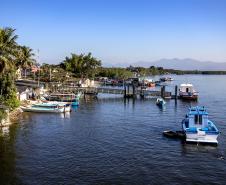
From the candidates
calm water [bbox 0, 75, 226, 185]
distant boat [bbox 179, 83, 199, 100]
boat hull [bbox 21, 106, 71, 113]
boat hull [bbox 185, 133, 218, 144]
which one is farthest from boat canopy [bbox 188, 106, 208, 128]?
distant boat [bbox 179, 83, 199, 100]

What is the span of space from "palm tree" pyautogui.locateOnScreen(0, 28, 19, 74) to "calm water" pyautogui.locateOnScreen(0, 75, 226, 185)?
31.0ft

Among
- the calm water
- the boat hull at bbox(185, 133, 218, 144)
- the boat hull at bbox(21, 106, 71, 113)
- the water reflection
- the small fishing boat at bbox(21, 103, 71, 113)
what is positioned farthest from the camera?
the small fishing boat at bbox(21, 103, 71, 113)

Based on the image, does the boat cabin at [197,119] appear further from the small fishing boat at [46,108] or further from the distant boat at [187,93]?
the distant boat at [187,93]

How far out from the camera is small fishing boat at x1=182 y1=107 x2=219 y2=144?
48.7 m

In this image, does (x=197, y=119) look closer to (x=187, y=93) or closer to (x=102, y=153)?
(x=102, y=153)

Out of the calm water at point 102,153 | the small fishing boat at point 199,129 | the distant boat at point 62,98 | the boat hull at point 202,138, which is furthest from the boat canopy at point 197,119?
the distant boat at point 62,98

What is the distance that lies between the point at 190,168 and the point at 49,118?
34.7 meters

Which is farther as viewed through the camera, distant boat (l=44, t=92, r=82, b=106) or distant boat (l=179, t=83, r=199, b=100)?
distant boat (l=179, t=83, r=199, b=100)

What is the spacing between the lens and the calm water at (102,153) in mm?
35750

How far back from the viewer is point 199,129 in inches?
1962

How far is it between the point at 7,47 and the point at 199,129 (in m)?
29.0

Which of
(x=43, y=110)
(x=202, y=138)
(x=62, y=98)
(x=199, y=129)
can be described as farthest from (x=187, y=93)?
(x=202, y=138)

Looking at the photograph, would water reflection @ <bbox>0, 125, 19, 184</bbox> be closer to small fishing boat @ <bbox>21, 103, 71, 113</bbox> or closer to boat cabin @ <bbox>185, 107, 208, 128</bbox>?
small fishing boat @ <bbox>21, 103, 71, 113</bbox>

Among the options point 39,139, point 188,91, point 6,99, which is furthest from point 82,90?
point 39,139
